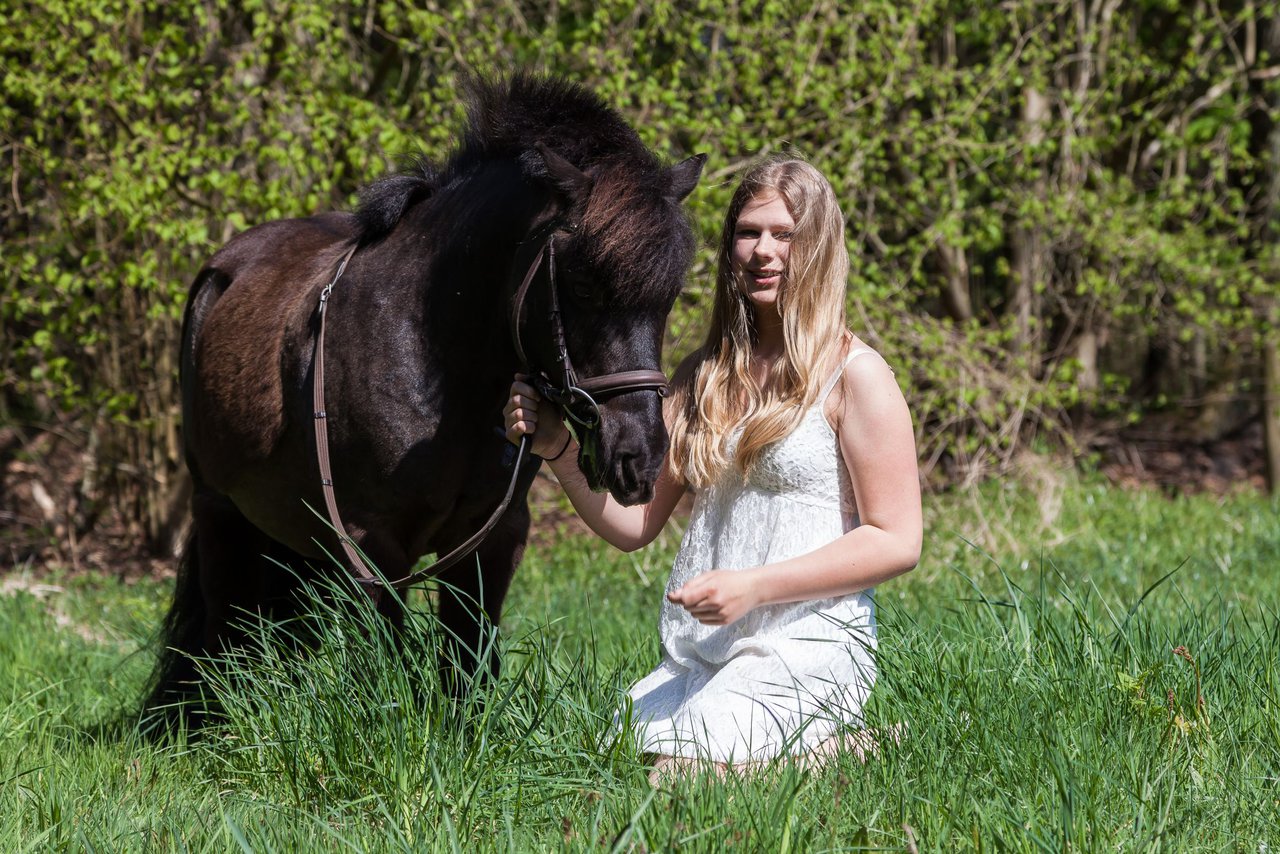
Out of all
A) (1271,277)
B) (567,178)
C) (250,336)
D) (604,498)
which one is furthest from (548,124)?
(1271,277)

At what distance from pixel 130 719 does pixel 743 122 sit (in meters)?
4.30

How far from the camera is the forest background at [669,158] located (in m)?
6.16

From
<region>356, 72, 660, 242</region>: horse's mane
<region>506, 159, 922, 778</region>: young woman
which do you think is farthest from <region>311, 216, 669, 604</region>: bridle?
<region>356, 72, 660, 242</region>: horse's mane

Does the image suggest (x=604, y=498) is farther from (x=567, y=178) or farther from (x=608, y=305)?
(x=567, y=178)

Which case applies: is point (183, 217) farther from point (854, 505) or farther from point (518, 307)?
point (854, 505)

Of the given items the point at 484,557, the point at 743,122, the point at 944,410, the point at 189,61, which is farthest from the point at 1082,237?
the point at 484,557

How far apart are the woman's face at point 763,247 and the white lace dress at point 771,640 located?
255mm

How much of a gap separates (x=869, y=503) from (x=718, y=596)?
49cm

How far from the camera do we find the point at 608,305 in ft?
8.91

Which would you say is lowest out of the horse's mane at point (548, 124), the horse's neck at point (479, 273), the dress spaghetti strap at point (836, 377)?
the dress spaghetti strap at point (836, 377)

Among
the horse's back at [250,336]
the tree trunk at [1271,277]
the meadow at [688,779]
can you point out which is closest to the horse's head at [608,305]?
the meadow at [688,779]

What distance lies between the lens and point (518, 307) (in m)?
2.82

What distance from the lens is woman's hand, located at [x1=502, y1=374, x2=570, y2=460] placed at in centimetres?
284

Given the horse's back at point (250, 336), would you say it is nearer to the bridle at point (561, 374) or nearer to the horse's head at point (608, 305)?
the bridle at point (561, 374)
